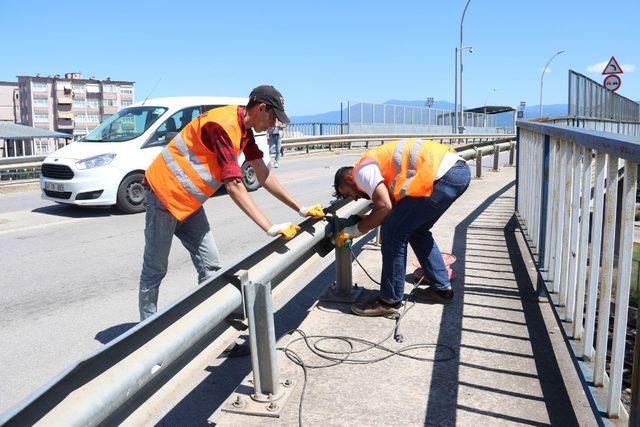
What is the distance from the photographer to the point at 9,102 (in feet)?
357

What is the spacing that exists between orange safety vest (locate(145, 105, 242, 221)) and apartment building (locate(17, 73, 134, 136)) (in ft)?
364

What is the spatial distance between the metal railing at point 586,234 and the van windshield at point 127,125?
7190 millimetres

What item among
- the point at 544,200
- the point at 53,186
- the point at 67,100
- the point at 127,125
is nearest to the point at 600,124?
the point at 127,125

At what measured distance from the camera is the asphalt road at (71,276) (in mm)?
4211

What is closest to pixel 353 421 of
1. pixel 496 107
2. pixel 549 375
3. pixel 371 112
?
pixel 549 375

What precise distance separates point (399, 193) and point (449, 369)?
1.36 metres

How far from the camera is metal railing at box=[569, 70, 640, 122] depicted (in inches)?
712

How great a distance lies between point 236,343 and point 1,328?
2.13 m

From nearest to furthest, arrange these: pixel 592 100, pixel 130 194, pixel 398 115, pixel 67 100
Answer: pixel 130 194, pixel 592 100, pixel 398 115, pixel 67 100

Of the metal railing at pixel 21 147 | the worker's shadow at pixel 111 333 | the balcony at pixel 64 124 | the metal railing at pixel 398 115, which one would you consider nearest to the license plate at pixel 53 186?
the metal railing at pixel 21 147

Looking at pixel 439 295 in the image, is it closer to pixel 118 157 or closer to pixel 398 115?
pixel 118 157

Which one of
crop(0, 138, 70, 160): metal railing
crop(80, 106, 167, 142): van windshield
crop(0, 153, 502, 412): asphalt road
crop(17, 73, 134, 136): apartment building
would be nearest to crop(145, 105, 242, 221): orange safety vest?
crop(0, 153, 502, 412): asphalt road

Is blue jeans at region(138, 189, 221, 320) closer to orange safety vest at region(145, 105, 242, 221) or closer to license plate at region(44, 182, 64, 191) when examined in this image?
orange safety vest at region(145, 105, 242, 221)

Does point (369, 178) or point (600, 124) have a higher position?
point (600, 124)
